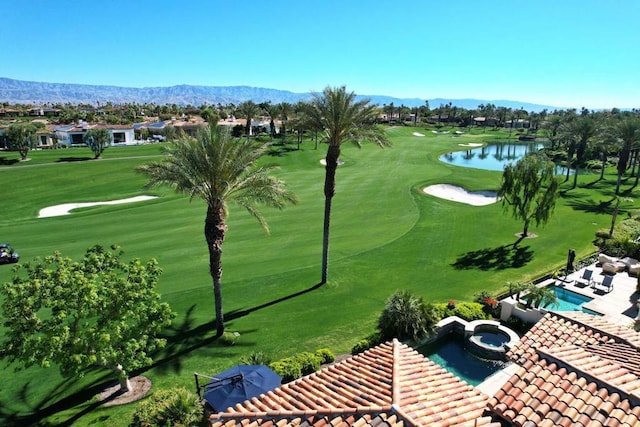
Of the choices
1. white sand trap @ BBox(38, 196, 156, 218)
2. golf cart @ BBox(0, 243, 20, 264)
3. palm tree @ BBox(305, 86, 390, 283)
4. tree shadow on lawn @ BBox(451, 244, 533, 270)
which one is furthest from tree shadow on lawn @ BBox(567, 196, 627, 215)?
golf cart @ BBox(0, 243, 20, 264)

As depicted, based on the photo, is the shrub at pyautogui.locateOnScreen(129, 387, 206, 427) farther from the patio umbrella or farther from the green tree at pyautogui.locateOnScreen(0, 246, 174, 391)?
the green tree at pyautogui.locateOnScreen(0, 246, 174, 391)

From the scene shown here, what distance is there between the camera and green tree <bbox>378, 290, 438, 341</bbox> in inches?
587

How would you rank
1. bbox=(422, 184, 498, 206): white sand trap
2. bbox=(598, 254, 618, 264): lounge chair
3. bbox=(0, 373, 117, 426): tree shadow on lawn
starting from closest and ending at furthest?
1. bbox=(0, 373, 117, 426): tree shadow on lawn
2. bbox=(598, 254, 618, 264): lounge chair
3. bbox=(422, 184, 498, 206): white sand trap

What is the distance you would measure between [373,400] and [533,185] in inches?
953

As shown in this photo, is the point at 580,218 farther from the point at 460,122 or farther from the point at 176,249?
the point at 460,122

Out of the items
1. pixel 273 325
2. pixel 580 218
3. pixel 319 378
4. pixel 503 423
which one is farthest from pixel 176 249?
pixel 580 218

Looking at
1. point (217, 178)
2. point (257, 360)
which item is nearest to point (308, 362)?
point (257, 360)

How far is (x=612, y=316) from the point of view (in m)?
17.6

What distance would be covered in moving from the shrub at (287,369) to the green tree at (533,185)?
20.8 m

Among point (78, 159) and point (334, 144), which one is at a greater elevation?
point (334, 144)

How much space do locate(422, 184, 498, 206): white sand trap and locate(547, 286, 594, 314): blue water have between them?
19.0 m

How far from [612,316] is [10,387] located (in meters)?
23.2

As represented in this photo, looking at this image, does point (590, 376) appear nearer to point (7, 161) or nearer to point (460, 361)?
point (460, 361)

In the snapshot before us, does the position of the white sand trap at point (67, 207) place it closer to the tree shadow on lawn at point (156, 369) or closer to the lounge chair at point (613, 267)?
the tree shadow on lawn at point (156, 369)
